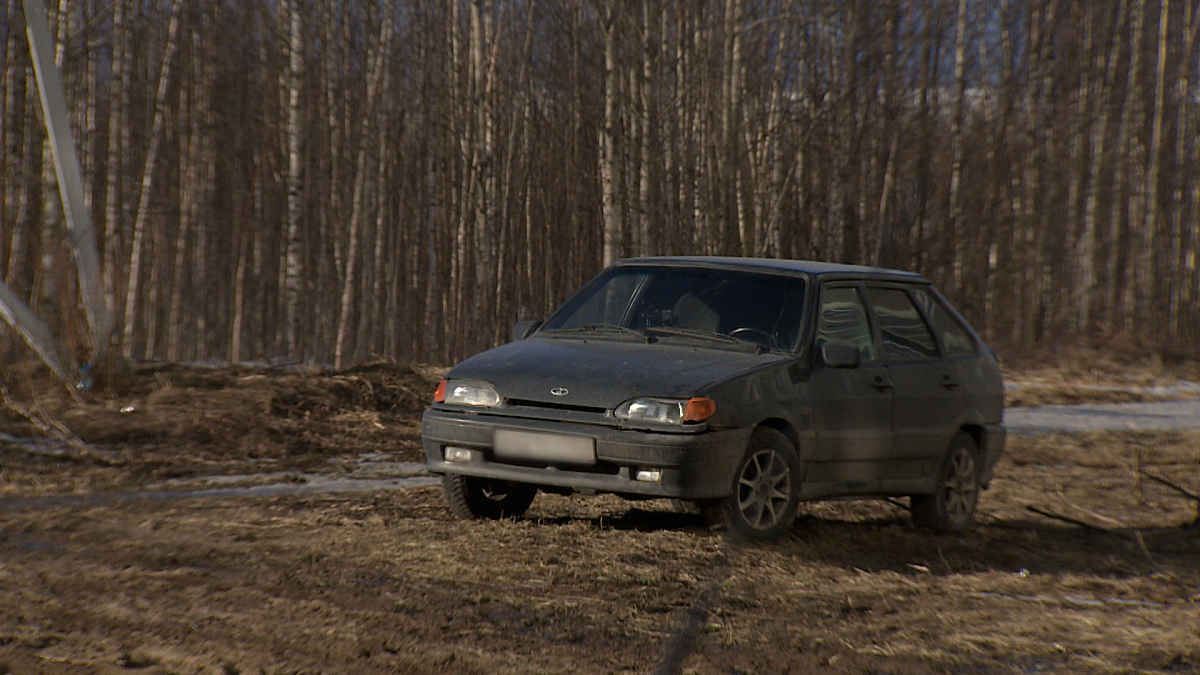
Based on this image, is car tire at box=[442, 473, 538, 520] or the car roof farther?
the car roof

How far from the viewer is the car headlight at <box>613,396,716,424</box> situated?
587cm

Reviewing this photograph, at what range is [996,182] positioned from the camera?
95.4 feet

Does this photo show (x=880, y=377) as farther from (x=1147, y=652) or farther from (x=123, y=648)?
(x=123, y=648)

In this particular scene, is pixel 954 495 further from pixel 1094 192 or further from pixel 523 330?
pixel 1094 192

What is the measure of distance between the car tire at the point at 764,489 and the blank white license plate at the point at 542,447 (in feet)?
2.47

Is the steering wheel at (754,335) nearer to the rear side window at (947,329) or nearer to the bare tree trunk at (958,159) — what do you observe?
the rear side window at (947,329)

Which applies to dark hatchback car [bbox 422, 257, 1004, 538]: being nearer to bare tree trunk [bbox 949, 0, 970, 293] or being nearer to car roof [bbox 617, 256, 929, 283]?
car roof [bbox 617, 256, 929, 283]

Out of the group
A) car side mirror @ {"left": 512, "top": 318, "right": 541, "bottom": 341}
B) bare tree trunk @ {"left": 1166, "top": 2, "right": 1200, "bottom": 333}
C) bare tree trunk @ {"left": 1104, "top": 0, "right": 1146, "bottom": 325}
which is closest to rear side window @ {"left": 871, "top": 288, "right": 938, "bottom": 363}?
car side mirror @ {"left": 512, "top": 318, "right": 541, "bottom": 341}

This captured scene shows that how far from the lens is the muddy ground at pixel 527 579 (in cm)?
420

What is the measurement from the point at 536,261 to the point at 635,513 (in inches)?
1088

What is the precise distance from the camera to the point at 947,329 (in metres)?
7.91

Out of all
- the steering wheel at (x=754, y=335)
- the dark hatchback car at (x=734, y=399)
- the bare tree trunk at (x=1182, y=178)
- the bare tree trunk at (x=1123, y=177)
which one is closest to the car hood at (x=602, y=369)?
the dark hatchback car at (x=734, y=399)

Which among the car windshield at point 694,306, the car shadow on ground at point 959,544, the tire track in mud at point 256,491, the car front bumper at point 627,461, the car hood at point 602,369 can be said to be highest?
the car windshield at point 694,306

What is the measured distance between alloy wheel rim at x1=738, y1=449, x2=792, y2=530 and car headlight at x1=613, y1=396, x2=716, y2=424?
0.42m
